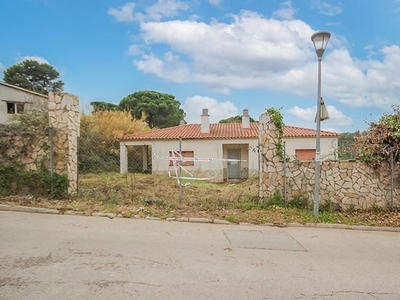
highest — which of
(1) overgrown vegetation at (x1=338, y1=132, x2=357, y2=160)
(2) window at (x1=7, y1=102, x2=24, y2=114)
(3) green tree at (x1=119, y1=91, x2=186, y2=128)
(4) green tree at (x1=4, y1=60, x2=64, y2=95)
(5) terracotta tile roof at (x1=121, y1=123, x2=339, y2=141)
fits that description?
(4) green tree at (x1=4, y1=60, x2=64, y2=95)

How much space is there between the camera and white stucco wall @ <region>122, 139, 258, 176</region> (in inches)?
887

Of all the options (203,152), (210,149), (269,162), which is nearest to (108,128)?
(203,152)

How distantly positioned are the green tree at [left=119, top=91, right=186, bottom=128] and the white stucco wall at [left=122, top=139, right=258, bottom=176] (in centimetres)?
1415

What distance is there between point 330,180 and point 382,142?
188cm

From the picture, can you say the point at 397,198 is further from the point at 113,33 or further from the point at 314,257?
the point at 113,33

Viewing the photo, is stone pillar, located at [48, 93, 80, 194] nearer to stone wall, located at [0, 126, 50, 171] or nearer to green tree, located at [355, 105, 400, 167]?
stone wall, located at [0, 126, 50, 171]

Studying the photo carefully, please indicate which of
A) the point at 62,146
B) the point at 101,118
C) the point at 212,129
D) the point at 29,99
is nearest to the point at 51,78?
the point at 29,99

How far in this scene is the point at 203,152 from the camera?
23219mm

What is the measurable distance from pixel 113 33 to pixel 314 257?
34.5 ft

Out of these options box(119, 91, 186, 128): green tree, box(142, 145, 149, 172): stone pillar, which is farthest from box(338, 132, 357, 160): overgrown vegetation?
box(119, 91, 186, 128): green tree

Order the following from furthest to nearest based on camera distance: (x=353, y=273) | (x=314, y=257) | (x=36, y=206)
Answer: (x=36, y=206), (x=314, y=257), (x=353, y=273)

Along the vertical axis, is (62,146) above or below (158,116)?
below

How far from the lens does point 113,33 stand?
11516 mm

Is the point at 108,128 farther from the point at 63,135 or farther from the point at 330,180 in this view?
the point at 330,180
